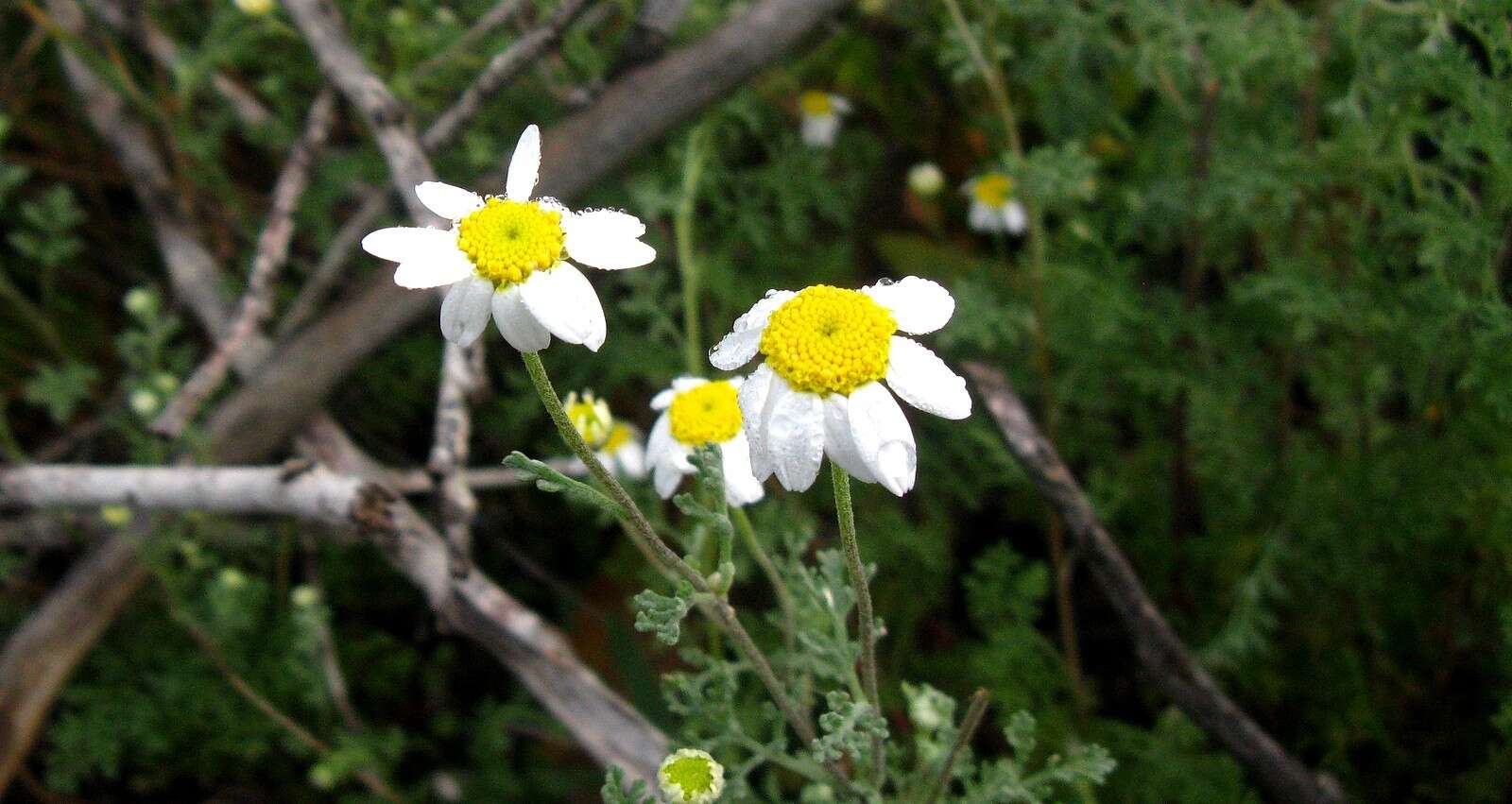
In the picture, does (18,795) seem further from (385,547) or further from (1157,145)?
(1157,145)

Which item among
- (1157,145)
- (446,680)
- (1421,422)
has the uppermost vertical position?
(1157,145)

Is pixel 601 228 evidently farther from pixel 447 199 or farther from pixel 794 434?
pixel 794 434

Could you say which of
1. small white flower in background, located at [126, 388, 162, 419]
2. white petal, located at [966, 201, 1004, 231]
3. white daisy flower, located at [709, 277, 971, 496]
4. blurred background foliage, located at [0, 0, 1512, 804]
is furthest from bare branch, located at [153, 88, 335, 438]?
white petal, located at [966, 201, 1004, 231]

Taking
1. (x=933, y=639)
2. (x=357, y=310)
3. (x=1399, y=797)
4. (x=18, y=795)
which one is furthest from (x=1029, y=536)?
(x=18, y=795)

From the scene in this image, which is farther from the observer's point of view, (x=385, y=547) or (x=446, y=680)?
(x=446, y=680)

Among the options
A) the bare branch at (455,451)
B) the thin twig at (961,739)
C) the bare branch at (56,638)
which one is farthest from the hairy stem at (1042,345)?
the bare branch at (56,638)

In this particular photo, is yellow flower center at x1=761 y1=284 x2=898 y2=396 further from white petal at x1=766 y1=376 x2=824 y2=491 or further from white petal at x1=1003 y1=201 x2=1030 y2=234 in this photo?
white petal at x1=1003 y1=201 x2=1030 y2=234

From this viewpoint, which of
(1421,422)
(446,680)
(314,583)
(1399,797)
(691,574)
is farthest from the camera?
(446,680)
